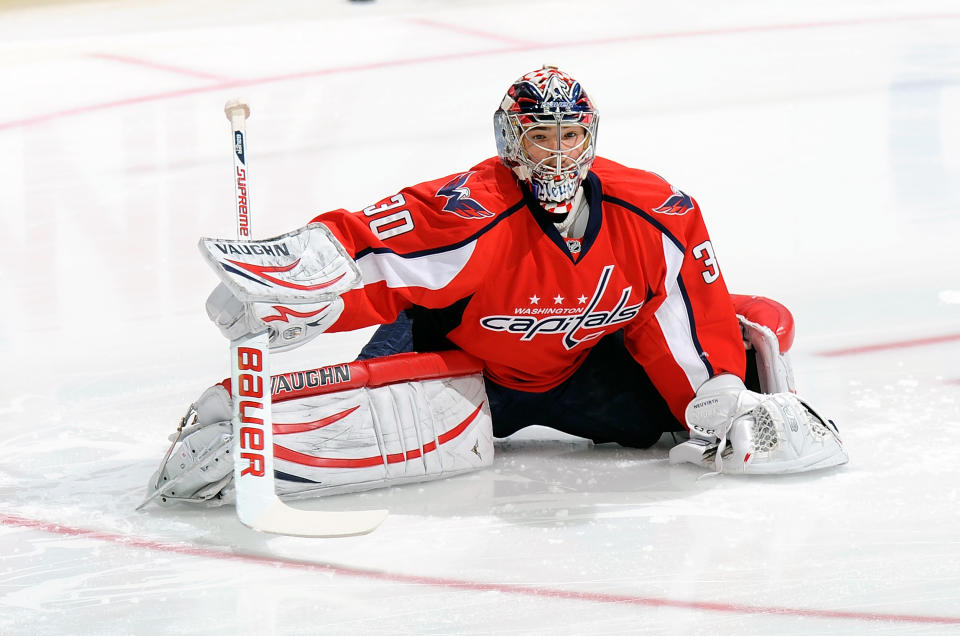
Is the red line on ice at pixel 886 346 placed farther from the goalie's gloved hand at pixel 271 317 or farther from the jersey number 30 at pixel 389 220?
the goalie's gloved hand at pixel 271 317

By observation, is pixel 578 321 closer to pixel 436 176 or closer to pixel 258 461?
pixel 258 461

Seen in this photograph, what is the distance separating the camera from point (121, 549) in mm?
2748

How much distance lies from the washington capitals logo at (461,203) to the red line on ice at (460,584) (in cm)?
79

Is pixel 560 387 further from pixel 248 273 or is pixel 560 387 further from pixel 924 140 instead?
pixel 924 140

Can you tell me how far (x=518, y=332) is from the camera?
3.12 meters

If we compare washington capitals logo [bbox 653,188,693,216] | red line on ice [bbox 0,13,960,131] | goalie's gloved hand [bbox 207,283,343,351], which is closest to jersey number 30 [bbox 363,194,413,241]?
goalie's gloved hand [bbox 207,283,343,351]

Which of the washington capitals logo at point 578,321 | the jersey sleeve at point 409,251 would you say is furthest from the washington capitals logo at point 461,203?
the washington capitals logo at point 578,321

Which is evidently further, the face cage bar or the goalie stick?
the face cage bar

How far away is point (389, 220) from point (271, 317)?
38cm

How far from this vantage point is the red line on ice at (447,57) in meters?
6.46

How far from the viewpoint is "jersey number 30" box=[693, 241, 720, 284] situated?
3211mm

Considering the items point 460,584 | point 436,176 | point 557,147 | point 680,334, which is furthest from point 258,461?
point 436,176

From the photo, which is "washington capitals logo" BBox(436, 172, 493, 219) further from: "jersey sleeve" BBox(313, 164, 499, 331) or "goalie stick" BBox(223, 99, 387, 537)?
"goalie stick" BBox(223, 99, 387, 537)

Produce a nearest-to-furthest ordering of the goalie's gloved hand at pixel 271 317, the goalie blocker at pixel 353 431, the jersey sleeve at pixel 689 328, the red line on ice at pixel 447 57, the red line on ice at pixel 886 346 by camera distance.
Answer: the goalie's gloved hand at pixel 271 317, the goalie blocker at pixel 353 431, the jersey sleeve at pixel 689 328, the red line on ice at pixel 886 346, the red line on ice at pixel 447 57
